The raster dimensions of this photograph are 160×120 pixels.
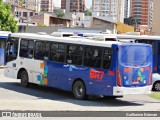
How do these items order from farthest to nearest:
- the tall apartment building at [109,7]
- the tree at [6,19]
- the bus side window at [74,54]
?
the tall apartment building at [109,7] < the tree at [6,19] < the bus side window at [74,54]

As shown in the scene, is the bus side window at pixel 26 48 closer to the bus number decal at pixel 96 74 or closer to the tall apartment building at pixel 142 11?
the bus number decal at pixel 96 74

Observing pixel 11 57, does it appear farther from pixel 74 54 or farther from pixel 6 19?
pixel 6 19

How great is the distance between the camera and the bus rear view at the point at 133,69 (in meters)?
17.0

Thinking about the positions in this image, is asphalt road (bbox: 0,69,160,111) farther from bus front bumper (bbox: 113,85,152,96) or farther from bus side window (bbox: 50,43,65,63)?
bus side window (bbox: 50,43,65,63)

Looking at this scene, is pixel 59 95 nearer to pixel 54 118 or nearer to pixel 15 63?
pixel 15 63

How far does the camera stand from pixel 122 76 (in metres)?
17.0

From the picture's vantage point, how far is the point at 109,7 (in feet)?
563

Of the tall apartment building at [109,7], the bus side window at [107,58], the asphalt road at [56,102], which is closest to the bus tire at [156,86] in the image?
the asphalt road at [56,102]

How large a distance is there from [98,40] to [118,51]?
1584 millimetres

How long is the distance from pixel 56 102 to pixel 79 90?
5.70ft

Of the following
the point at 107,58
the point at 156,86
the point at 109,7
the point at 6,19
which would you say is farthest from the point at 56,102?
the point at 109,7

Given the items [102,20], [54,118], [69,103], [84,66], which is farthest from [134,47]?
[102,20]

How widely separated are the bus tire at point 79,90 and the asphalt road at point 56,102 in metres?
0.27

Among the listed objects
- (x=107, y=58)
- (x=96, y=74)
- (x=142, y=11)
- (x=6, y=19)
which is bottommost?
(x=96, y=74)
